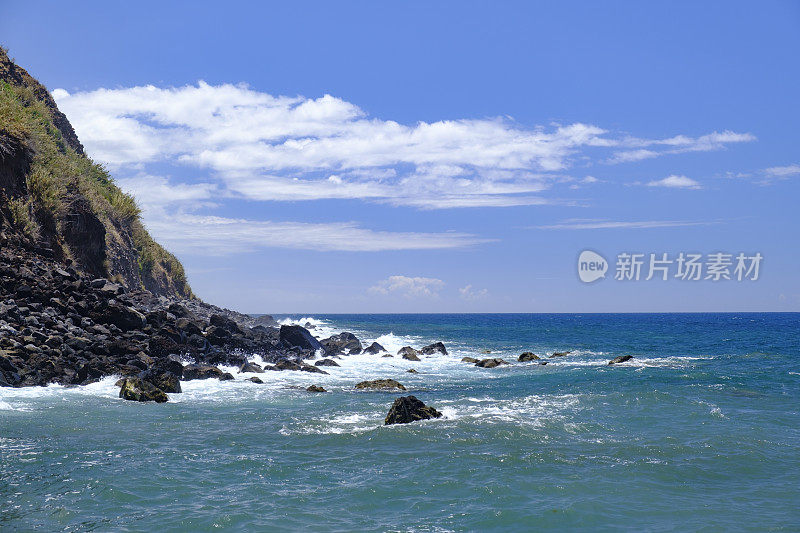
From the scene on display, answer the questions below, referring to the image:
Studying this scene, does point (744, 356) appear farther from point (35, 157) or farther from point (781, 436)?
point (35, 157)

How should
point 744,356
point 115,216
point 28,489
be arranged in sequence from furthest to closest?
point 115,216 → point 744,356 → point 28,489

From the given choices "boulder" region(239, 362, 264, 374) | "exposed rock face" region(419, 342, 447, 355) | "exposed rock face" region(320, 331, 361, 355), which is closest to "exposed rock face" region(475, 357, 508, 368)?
"exposed rock face" region(419, 342, 447, 355)

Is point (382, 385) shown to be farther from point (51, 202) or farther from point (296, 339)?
point (51, 202)

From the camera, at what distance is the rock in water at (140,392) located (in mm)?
18250

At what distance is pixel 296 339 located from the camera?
1449 inches

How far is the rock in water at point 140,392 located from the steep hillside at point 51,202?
12499mm

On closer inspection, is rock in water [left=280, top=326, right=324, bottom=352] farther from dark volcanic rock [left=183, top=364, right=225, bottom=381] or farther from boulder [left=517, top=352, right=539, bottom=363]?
boulder [left=517, top=352, right=539, bottom=363]

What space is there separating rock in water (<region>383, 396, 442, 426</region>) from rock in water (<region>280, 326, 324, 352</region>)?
20610mm

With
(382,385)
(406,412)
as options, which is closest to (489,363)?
(382,385)

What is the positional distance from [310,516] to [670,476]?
7113 millimetres

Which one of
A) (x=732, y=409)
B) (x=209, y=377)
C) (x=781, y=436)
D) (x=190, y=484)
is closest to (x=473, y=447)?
(x=190, y=484)

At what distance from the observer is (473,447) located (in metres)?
13.6

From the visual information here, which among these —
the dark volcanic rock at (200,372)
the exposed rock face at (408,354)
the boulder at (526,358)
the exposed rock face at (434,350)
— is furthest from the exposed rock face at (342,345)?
the dark volcanic rock at (200,372)

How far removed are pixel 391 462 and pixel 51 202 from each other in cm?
2689
